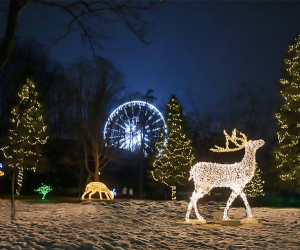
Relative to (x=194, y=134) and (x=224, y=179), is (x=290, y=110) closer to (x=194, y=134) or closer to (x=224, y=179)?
(x=224, y=179)

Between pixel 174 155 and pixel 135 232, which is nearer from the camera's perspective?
pixel 135 232

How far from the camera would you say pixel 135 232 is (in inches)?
356

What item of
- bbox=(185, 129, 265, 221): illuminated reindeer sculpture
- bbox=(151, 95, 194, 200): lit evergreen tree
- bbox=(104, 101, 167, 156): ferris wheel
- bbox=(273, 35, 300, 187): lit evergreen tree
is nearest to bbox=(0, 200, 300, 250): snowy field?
bbox=(185, 129, 265, 221): illuminated reindeer sculpture

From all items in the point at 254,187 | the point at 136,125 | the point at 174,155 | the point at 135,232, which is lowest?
the point at 135,232

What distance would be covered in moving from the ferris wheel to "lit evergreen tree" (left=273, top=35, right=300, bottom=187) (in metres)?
14.9

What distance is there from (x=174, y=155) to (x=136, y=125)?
787cm

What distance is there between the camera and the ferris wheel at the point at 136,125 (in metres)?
34.3

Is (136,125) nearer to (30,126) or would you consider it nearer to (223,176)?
(30,126)

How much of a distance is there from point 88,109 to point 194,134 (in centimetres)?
1457

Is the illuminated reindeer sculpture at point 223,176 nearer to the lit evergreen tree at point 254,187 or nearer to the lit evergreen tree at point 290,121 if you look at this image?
the lit evergreen tree at point 290,121

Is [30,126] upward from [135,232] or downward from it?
upward

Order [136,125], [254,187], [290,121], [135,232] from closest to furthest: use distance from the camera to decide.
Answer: [135,232]
[290,121]
[254,187]
[136,125]

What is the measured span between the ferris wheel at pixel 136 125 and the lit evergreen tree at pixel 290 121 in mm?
14865

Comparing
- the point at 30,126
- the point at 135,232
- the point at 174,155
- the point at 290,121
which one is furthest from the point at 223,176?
→ the point at 30,126
